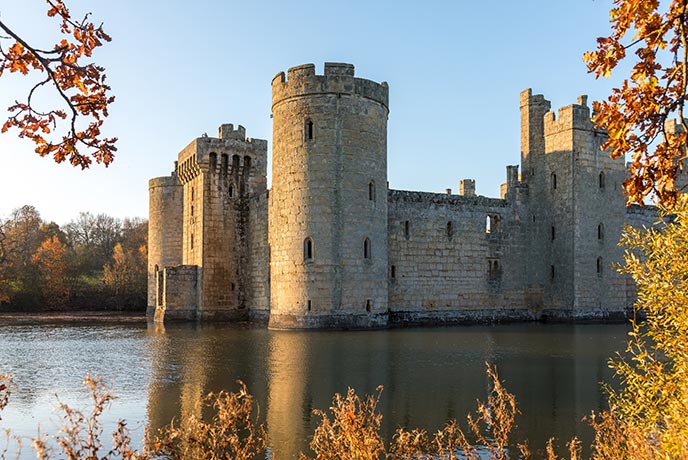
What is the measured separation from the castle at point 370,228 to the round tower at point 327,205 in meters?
0.05

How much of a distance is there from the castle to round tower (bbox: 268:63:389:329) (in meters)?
0.05

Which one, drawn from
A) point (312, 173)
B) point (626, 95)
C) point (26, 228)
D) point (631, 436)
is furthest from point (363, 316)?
point (26, 228)

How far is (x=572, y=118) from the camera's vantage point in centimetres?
2669

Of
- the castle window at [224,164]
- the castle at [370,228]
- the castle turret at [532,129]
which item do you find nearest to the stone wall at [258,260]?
Result: the castle at [370,228]

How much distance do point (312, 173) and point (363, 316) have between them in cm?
522

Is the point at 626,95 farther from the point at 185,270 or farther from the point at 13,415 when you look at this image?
the point at 185,270

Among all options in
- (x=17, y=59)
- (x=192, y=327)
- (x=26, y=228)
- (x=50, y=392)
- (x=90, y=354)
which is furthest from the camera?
(x=26, y=228)

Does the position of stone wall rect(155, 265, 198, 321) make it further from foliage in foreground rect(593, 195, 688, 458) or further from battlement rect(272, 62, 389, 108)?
foliage in foreground rect(593, 195, 688, 458)

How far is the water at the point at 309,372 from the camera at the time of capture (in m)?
8.70

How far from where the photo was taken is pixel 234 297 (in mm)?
28734

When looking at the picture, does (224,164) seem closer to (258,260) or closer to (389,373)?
(258,260)

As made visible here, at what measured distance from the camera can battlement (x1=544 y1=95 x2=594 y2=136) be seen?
87.8ft

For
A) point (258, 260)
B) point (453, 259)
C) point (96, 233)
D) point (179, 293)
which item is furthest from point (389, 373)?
point (96, 233)

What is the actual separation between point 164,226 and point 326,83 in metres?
15.8
